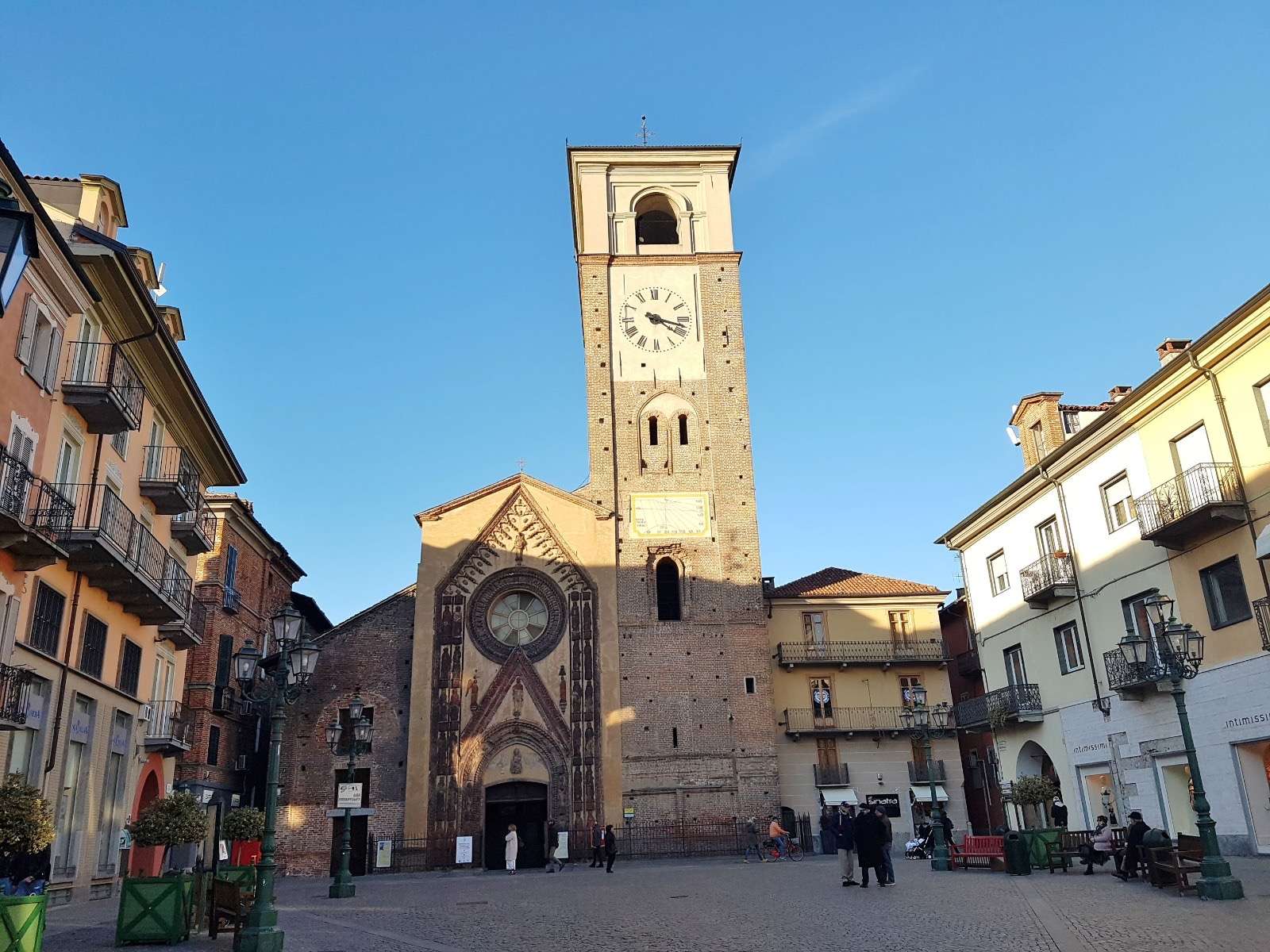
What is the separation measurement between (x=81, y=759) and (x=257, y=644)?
19403mm

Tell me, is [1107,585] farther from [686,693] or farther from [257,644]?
[257,644]

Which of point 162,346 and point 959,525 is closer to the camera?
point 162,346

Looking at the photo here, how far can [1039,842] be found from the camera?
66.9 feet

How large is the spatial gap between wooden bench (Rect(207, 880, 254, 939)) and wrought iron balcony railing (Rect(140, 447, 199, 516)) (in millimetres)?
11273

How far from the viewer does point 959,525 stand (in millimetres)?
34312

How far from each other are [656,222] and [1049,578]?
942 inches

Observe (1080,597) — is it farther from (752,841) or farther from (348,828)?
(348,828)

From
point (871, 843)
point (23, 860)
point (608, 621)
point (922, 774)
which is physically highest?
point (608, 621)

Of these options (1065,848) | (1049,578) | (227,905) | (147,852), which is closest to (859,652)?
(1049,578)

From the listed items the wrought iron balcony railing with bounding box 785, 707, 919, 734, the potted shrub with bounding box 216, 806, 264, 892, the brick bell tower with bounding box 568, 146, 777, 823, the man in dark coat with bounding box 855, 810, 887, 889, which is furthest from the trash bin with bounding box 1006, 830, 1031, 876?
the wrought iron balcony railing with bounding box 785, 707, 919, 734

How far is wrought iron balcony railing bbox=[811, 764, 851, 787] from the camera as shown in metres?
36.0

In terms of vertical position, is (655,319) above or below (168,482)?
above

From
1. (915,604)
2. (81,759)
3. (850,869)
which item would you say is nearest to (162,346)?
(81,759)

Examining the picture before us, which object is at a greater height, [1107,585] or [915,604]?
[915,604]
